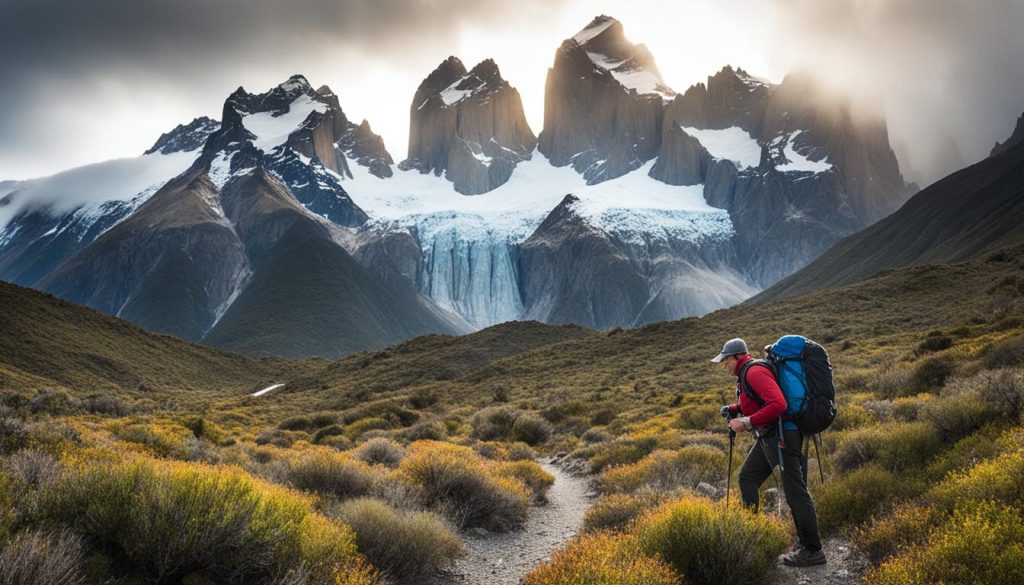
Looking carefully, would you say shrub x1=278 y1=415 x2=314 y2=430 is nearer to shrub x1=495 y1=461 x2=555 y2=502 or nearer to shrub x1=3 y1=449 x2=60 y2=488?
shrub x1=495 y1=461 x2=555 y2=502

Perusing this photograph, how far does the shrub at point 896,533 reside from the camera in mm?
6027

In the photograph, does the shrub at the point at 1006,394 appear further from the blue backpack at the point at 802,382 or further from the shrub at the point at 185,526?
the shrub at the point at 185,526

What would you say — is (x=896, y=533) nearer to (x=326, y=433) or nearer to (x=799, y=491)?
(x=799, y=491)

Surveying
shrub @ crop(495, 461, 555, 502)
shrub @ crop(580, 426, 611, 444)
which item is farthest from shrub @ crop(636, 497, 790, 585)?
shrub @ crop(580, 426, 611, 444)

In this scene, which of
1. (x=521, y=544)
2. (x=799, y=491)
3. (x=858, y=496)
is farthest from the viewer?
(x=521, y=544)

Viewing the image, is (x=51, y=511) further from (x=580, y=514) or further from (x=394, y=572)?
(x=580, y=514)

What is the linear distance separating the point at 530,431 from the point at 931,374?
526 inches

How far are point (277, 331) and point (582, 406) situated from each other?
155094 millimetres

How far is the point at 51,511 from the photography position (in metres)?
5.08

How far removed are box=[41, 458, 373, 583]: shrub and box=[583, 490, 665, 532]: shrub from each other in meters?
4.56

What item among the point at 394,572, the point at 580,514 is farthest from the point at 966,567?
the point at 580,514

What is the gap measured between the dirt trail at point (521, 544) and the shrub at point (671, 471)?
0.92 metres

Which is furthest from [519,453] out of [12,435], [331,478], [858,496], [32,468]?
[32,468]

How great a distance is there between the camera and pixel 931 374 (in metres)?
16.9
